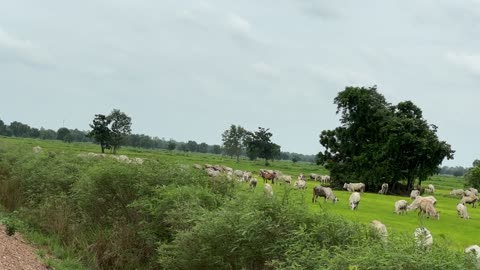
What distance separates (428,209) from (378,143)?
32.0m

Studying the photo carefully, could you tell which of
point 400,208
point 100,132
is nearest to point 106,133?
point 100,132

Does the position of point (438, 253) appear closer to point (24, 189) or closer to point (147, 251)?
point (147, 251)

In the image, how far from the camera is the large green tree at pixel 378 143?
6094 cm

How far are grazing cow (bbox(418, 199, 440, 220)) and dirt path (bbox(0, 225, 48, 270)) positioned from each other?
24.5 m

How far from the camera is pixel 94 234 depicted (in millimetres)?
17328

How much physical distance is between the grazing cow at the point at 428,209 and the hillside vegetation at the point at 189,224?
526cm

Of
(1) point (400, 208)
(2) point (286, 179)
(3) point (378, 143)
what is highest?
(3) point (378, 143)

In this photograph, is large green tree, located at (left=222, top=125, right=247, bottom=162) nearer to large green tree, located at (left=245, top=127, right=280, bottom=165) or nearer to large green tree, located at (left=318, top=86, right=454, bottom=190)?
large green tree, located at (left=245, top=127, right=280, bottom=165)

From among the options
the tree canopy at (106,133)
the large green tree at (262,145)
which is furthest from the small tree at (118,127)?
the large green tree at (262,145)

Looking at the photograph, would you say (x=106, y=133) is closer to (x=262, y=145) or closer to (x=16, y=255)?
(x=262, y=145)

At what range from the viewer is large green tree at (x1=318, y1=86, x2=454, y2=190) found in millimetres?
60938

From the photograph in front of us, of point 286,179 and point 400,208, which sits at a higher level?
point 286,179

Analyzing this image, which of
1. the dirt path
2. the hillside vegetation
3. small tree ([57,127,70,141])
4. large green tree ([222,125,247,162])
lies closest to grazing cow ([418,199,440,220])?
the hillside vegetation

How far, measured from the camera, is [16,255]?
541 inches
